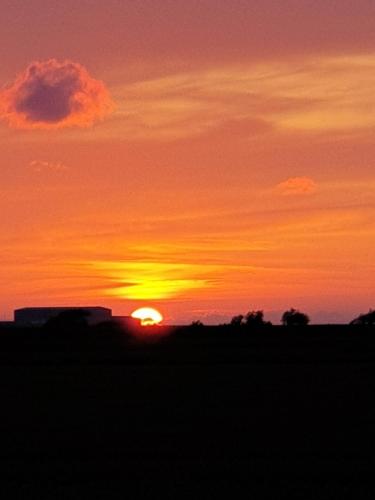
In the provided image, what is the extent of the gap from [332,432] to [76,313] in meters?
98.5

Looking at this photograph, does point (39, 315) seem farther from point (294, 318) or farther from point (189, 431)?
point (189, 431)

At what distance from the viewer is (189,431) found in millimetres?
23531

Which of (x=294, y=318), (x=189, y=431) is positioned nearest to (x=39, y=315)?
(x=294, y=318)

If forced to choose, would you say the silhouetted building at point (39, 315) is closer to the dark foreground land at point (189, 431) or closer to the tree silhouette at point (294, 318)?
the tree silhouette at point (294, 318)

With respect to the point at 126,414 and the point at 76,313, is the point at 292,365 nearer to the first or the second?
the point at 126,414

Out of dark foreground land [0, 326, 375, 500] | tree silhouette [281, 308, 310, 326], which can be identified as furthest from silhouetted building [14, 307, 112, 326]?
dark foreground land [0, 326, 375, 500]

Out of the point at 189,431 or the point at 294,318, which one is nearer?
the point at 189,431

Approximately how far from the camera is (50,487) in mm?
16578

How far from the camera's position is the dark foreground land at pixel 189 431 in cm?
1683

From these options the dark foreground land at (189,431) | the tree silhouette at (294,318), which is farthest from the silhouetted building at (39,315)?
the dark foreground land at (189,431)

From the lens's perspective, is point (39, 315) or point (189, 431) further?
point (39, 315)

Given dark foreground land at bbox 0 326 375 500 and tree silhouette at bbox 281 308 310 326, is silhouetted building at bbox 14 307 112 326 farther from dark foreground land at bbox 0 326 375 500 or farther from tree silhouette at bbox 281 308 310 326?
dark foreground land at bbox 0 326 375 500

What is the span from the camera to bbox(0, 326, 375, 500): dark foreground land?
16.8m

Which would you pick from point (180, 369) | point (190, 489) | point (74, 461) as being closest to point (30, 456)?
point (74, 461)
